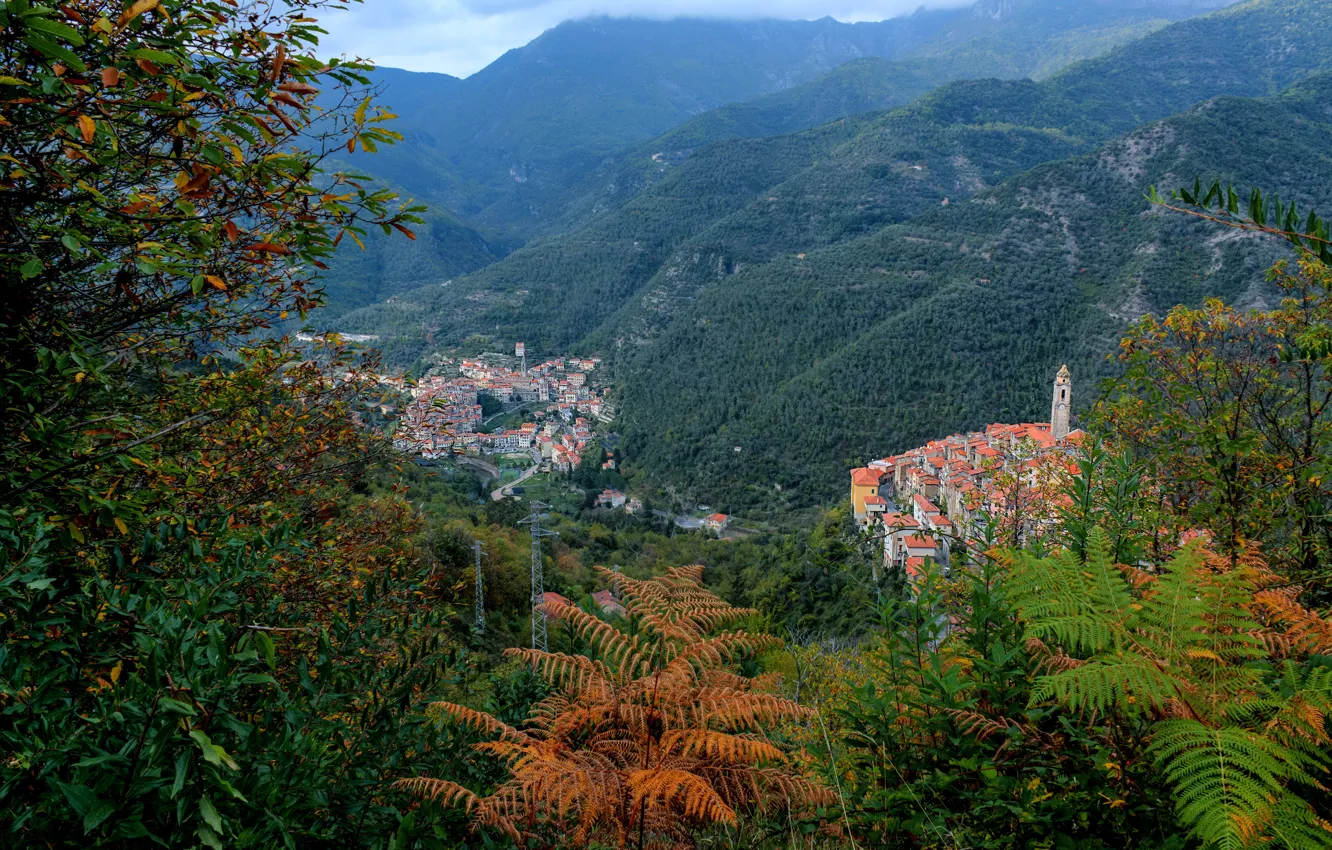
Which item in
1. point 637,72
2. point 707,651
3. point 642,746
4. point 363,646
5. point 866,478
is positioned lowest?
point 866,478

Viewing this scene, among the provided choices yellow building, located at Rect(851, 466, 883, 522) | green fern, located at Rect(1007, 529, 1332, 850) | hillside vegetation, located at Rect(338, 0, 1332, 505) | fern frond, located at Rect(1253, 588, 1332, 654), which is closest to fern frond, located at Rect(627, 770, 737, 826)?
green fern, located at Rect(1007, 529, 1332, 850)

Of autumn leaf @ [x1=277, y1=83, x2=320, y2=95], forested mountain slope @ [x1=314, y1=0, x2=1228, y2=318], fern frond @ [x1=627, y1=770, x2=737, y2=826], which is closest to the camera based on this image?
fern frond @ [x1=627, y1=770, x2=737, y2=826]

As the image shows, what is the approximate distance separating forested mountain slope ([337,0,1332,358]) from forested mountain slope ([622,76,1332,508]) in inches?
398

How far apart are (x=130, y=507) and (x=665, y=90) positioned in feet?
620

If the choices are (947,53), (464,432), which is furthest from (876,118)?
(947,53)

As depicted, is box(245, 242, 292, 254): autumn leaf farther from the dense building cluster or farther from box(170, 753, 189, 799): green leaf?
the dense building cluster

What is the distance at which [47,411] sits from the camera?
181cm

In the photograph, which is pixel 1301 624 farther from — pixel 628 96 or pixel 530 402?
pixel 628 96

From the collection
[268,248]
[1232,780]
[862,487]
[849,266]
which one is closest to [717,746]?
[1232,780]

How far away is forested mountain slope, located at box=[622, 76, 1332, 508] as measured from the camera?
32.0 m

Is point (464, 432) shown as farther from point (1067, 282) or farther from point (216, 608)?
point (216, 608)

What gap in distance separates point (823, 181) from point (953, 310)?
3294 cm

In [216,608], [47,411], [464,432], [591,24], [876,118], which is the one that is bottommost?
[464,432]

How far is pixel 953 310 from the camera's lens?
37125mm
